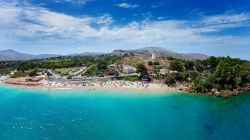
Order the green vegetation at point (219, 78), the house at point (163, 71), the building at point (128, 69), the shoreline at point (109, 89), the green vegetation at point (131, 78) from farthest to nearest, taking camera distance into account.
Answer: the building at point (128, 69) < the house at point (163, 71) < the green vegetation at point (131, 78) < the shoreline at point (109, 89) < the green vegetation at point (219, 78)

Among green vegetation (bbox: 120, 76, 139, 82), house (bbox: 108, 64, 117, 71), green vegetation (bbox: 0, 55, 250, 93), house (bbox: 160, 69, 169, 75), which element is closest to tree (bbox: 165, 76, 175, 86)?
green vegetation (bbox: 0, 55, 250, 93)

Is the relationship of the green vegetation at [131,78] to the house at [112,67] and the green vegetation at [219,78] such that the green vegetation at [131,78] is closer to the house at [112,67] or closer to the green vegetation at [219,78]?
the green vegetation at [219,78]

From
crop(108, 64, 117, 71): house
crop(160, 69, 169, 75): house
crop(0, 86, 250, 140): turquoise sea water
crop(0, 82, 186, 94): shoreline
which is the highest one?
crop(108, 64, 117, 71): house

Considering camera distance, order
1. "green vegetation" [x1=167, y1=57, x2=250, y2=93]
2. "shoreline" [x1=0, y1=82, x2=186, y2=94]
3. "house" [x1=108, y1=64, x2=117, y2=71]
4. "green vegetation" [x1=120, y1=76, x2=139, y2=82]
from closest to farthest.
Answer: "green vegetation" [x1=167, y1=57, x2=250, y2=93] < "shoreline" [x1=0, y1=82, x2=186, y2=94] < "green vegetation" [x1=120, y1=76, x2=139, y2=82] < "house" [x1=108, y1=64, x2=117, y2=71]

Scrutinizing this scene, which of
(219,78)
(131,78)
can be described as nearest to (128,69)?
(131,78)

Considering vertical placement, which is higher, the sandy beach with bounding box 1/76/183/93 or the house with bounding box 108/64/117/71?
the house with bounding box 108/64/117/71

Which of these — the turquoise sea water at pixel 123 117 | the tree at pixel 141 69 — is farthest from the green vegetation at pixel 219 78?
the tree at pixel 141 69

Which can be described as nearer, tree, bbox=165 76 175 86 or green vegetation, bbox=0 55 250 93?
green vegetation, bbox=0 55 250 93

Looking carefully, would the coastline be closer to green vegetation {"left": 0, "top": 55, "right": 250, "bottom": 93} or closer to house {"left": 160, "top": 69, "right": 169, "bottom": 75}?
green vegetation {"left": 0, "top": 55, "right": 250, "bottom": 93}

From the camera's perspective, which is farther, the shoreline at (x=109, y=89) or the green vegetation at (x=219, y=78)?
the shoreline at (x=109, y=89)
